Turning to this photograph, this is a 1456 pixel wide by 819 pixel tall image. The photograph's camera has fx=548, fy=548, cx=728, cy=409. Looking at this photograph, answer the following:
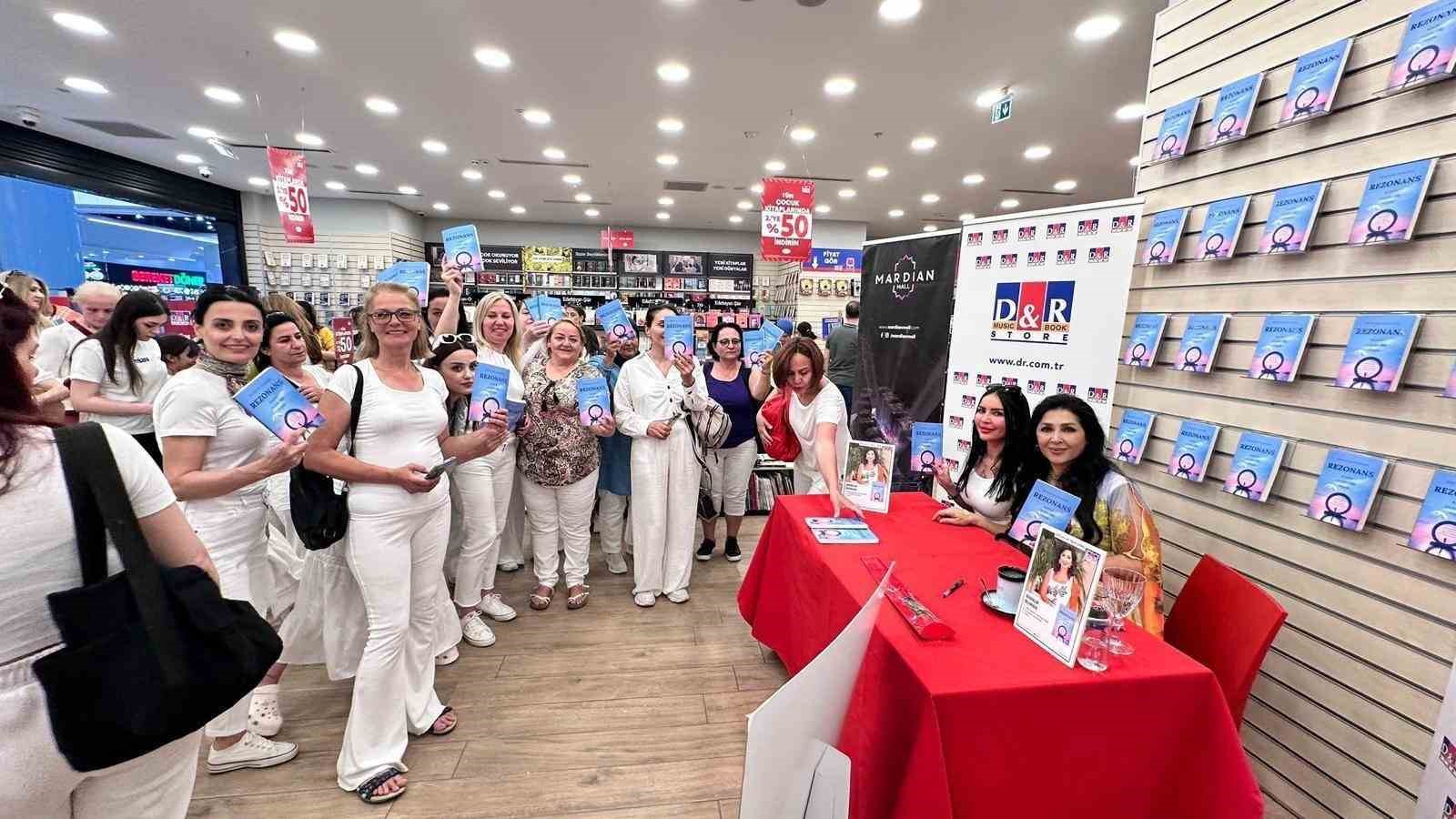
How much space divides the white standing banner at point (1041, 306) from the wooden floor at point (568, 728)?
205 centimetres

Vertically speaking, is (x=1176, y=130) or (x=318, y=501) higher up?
(x=1176, y=130)

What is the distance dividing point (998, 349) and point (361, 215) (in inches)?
475

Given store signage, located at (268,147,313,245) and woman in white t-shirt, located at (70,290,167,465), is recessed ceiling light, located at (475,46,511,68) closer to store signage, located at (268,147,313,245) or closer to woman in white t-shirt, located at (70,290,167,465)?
store signage, located at (268,147,313,245)

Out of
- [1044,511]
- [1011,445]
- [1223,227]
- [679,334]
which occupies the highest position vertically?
[1223,227]

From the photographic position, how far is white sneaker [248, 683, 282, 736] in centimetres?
220

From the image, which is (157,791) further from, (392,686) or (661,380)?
(661,380)

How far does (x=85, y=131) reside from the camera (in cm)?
687

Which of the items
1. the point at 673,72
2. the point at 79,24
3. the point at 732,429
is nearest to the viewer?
the point at 732,429

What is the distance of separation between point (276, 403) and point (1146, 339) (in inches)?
131

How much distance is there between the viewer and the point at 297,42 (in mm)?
4457

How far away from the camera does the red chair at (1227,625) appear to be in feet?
5.05

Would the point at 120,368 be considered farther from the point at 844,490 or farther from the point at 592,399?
the point at 844,490

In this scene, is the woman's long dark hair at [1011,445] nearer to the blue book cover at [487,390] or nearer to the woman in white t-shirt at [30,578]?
the blue book cover at [487,390]

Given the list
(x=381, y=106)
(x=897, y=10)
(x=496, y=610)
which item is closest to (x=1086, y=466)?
(x=496, y=610)
